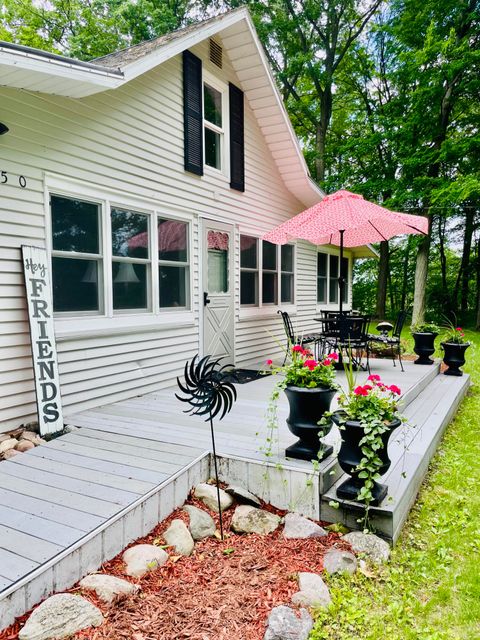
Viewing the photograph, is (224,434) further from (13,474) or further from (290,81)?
(290,81)

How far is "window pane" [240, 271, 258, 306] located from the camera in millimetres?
7125

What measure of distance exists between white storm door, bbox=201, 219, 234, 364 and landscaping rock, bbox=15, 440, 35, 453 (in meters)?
3.03

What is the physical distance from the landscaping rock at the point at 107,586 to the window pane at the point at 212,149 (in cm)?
550

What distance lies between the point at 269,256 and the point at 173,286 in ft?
9.81

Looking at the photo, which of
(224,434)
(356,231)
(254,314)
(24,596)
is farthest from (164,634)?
(356,231)

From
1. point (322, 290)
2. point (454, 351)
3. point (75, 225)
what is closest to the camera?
point (75, 225)

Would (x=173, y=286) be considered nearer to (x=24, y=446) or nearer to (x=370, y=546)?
(x=24, y=446)

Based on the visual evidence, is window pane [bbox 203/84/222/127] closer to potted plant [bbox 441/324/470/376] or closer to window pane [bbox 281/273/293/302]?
window pane [bbox 281/273/293/302]

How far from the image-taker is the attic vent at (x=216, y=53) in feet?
19.8

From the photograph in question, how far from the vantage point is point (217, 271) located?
636 cm

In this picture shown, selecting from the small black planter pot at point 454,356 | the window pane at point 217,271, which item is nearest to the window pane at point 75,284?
the window pane at point 217,271

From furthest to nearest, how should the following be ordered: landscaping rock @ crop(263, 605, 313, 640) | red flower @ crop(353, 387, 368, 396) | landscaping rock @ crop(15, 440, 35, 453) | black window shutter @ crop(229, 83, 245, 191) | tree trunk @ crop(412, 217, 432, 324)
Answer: tree trunk @ crop(412, 217, 432, 324)
black window shutter @ crop(229, 83, 245, 191)
landscaping rock @ crop(15, 440, 35, 453)
red flower @ crop(353, 387, 368, 396)
landscaping rock @ crop(263, 605, 313, 640)

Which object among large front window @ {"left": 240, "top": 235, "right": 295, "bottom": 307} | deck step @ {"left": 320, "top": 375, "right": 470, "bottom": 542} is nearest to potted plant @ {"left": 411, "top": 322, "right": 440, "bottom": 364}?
deck step @ {"left": 320, "top": 375, "right": 470, "bottom": 542}

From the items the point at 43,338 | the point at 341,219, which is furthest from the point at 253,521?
the point at 341,219
